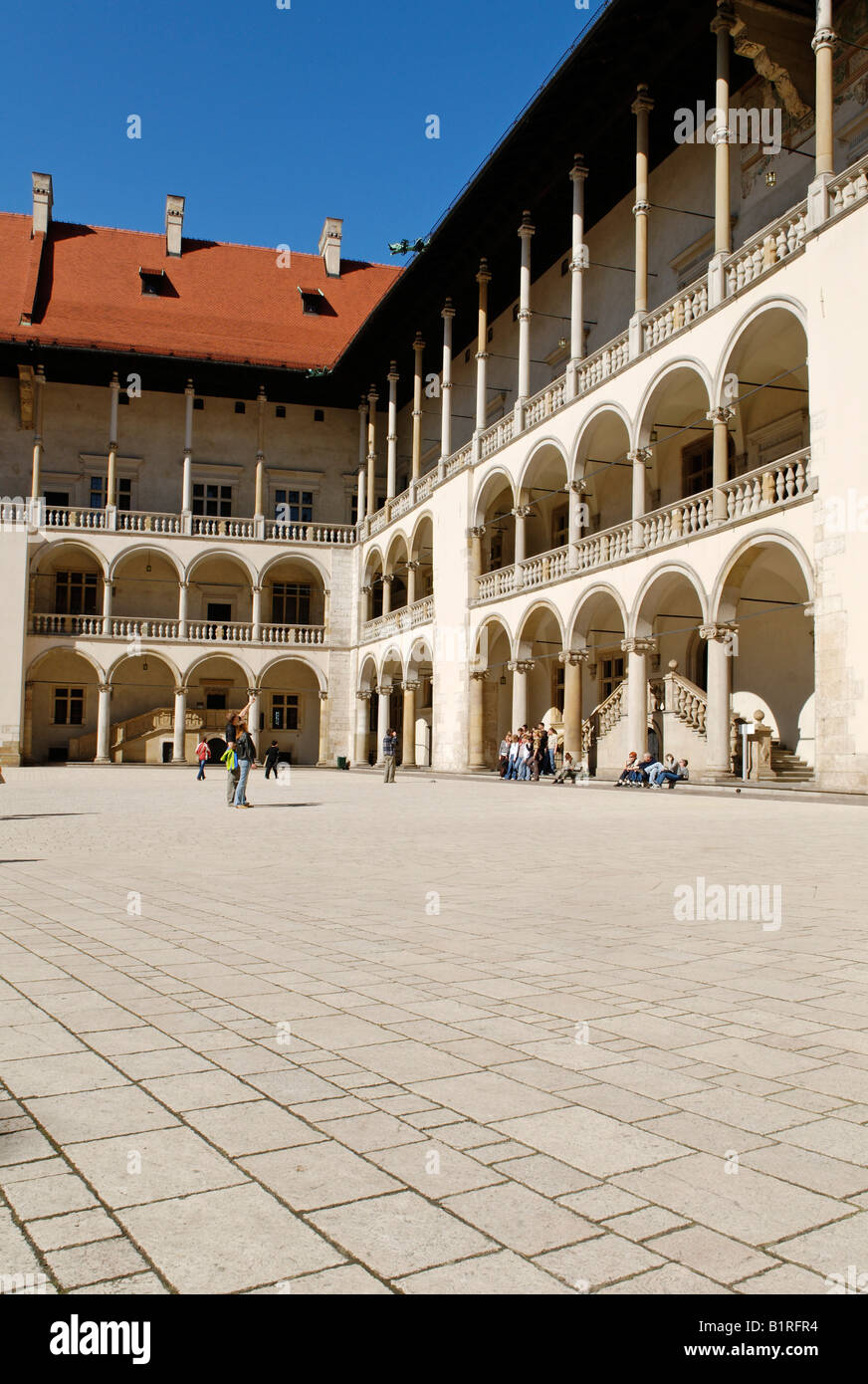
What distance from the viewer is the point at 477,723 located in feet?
112

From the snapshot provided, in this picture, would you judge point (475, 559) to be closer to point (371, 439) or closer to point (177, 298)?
point (371, 439)

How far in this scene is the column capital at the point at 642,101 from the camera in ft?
82.0

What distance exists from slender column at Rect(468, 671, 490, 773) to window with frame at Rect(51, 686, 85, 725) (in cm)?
1918

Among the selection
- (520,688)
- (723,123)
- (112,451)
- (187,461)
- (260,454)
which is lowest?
(520,688)

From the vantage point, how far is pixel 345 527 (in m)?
47.8

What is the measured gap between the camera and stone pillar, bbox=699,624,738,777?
21.8 meters

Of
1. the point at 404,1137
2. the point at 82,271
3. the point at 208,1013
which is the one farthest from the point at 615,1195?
the point at 82,271

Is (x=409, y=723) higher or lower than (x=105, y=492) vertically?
lower

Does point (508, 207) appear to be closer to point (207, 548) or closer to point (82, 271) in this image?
point (207, 548)

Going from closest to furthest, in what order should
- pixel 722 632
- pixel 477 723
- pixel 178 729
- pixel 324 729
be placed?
pixel 722 632 → pixel 477 723 → pixel 178 729 → pixel 324 729

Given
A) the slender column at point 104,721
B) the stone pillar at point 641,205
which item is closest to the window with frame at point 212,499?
the slender column at point 104,721

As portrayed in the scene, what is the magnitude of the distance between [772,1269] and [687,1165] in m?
0.59

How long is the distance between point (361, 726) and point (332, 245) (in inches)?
933

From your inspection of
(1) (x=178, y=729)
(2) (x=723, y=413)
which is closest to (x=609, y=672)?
(2) (x=723, y=413)
